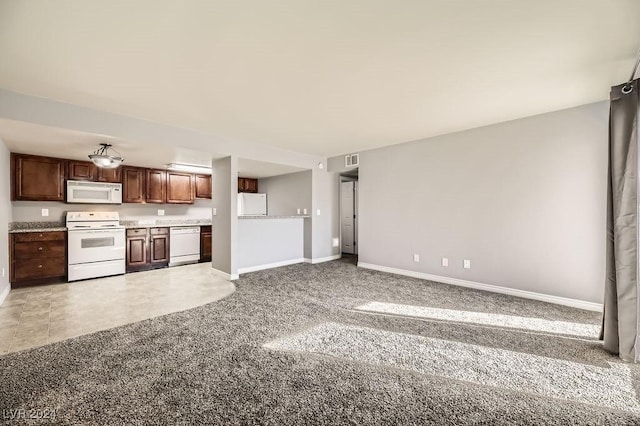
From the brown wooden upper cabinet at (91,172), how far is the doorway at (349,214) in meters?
4.82

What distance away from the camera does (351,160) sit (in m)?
5.80

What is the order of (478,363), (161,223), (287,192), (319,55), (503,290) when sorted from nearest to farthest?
(478,363) < (319,55) < (503,290) < (161,223) < (287,192)

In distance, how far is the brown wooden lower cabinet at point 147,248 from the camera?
525 cm

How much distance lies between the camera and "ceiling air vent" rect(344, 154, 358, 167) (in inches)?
225

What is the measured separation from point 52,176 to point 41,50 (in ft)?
11.6

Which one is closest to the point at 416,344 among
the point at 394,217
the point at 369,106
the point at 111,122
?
the point at 369,106

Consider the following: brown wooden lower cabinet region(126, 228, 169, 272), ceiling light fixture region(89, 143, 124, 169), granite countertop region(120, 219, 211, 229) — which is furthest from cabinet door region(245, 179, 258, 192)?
ceiling light fixture region(89, 143, 124, 169)

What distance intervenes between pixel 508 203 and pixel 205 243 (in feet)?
19.0

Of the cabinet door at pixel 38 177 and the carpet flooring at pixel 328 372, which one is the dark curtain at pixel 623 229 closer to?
the carpet flooring at pixel 328 372

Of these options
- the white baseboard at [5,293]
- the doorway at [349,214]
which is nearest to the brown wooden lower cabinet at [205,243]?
the white baseboard at [5,293]

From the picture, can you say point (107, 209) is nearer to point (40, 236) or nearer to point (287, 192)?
point (40, 236)

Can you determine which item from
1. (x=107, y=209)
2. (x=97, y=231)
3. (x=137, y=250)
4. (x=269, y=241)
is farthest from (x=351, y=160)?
(x=107, y=209)

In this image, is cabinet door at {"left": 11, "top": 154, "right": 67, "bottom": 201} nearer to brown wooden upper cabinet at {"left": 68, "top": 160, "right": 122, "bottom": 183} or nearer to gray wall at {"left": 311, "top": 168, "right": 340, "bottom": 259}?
brown wooden upper cabinet at {"left": 68, "top": 160, "right": 122, "bottom": 183}

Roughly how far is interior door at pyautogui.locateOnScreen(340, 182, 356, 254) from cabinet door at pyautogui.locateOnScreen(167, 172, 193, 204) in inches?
142
